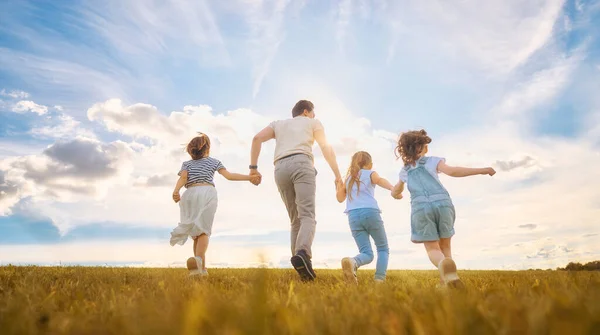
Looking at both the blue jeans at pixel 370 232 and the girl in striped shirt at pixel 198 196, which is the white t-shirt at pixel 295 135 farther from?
the blue jeans at pixel 370 232

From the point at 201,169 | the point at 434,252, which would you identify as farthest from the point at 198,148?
the point at 434,252

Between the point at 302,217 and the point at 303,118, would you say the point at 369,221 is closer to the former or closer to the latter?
the point at 302,217

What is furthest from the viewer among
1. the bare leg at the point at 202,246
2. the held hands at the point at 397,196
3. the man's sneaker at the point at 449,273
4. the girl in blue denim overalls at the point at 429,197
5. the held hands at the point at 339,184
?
the bare leg at the point at 202,246

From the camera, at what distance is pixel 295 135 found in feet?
22.8

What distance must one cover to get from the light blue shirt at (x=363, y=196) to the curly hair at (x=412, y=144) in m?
1.22

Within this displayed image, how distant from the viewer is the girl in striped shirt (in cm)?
729

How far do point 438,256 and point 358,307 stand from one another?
Result: 3.65m

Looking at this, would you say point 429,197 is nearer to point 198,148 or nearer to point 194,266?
point 194,266

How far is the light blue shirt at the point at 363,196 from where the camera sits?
709 cm

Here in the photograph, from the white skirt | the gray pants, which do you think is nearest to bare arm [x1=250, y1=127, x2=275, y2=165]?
the gray pants

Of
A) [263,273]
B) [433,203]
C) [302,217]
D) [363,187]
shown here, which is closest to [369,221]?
[363,187]

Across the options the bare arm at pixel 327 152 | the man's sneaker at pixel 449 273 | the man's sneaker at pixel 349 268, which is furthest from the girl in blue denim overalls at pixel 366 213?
the man's sneaker at pixel 449 273

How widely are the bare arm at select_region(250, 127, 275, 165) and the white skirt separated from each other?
95cm

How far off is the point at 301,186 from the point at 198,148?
2320 mm
